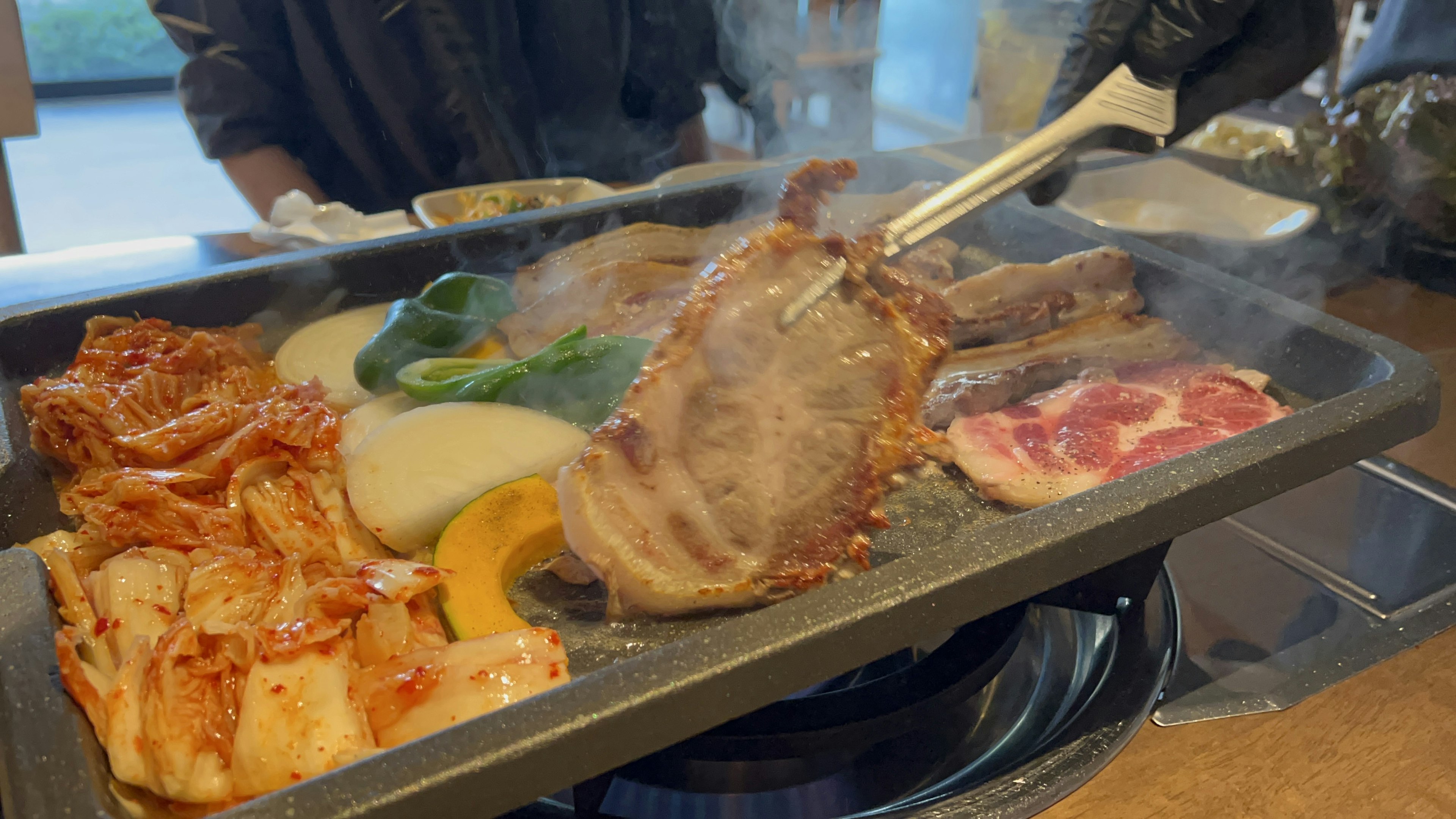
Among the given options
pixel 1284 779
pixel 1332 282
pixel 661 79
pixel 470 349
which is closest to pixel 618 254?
pixel 470 349

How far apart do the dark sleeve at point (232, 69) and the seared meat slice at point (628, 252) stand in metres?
2.04

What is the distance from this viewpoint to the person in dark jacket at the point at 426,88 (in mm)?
3438

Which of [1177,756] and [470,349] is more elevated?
[470,349]

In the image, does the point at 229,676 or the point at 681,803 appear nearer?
the point at 229,676

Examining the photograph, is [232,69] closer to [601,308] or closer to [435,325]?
[435,325]

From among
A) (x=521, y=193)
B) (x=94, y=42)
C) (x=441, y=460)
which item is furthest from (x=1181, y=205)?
(x=94, y=42)

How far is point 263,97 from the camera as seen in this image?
356 cm

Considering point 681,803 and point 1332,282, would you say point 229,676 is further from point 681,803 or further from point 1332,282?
point 1332,282

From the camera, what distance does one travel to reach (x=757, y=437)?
4.76 feet

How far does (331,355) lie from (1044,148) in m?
1.71

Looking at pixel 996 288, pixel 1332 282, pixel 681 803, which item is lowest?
pixel 681 803

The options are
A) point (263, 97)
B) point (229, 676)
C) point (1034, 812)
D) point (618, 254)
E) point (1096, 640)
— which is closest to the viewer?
point (229, 676)

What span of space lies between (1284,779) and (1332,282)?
87.6 inches

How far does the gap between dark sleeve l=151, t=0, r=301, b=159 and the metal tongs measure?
3.12 m
